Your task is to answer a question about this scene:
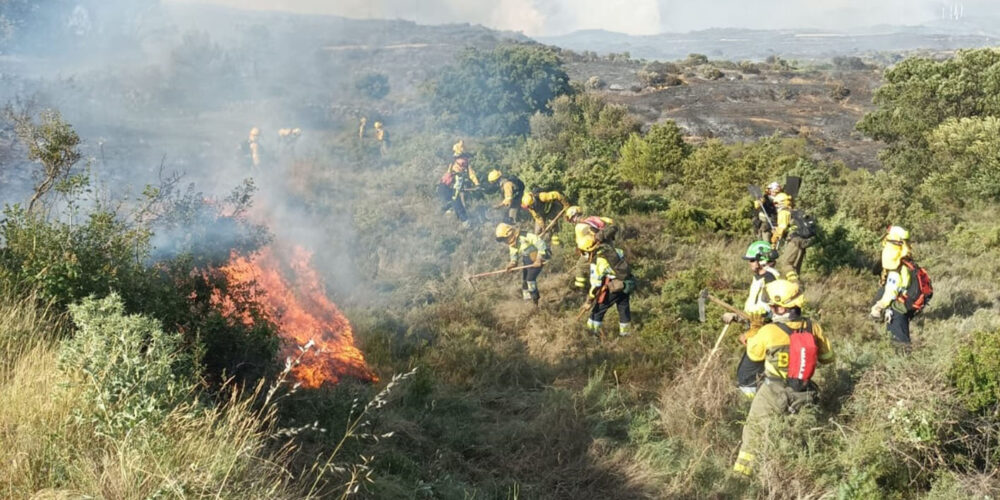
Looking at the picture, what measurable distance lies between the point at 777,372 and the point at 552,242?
6.18 metres

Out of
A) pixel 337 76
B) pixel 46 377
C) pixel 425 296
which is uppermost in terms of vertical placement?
pixel 337 76

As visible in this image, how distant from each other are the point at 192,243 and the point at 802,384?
19.8 feet

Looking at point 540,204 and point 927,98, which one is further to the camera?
point 927,98

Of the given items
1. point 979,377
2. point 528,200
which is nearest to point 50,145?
point 528,200

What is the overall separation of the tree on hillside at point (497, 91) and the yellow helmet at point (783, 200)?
12928 mm

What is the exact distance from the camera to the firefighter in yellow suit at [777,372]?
5336 mm

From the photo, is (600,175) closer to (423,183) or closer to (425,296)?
(423,183)

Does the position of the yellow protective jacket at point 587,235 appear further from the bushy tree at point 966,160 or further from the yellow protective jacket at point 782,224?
the bushy tree at point 966,160

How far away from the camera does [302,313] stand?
9188 millimetres

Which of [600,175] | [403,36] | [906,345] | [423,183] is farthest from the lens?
[403,36]

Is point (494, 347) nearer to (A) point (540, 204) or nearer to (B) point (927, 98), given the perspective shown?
(A) point (540, 204)

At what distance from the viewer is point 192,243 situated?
21.8ft

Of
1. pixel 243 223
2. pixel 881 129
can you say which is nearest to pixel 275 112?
pixel 243 223

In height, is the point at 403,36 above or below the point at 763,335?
above
